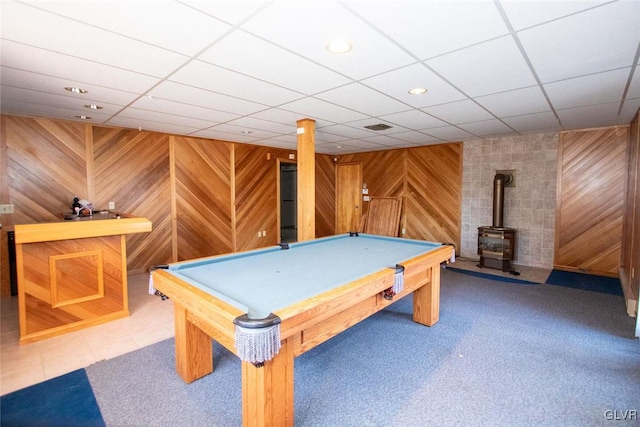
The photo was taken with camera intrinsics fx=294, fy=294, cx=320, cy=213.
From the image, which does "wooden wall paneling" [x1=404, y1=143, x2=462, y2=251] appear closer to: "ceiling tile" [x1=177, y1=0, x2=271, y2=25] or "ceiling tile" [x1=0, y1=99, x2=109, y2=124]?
"ceiling tile" [x1=177, y1=0, x2=271, y2=25]

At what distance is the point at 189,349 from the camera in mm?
2129

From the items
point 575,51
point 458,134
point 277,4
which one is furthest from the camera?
point 458,134

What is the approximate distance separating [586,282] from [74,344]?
641 cm

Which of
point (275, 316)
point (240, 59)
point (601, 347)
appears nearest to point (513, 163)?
point (601, 347)

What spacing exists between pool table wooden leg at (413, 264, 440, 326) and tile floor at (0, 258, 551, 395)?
2.52 meters

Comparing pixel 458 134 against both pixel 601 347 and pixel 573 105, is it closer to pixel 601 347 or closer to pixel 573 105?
pixel 573 105

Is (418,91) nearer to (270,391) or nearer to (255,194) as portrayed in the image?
(270,391)

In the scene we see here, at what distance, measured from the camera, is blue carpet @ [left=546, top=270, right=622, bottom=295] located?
4.07 metres

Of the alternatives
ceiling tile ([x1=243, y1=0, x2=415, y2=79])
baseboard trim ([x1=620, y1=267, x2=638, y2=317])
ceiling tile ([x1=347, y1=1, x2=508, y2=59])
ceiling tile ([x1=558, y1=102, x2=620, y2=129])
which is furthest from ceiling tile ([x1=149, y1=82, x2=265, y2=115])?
baseboard trim ([x1=620, y1=267, x2=638, y2=317])

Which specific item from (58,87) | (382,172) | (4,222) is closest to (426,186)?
(382,172)

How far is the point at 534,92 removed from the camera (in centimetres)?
294

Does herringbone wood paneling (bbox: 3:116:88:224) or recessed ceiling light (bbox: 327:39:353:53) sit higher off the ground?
recessed ceiling light (bbox: 327:39:353:53)

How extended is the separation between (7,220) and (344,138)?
508cm

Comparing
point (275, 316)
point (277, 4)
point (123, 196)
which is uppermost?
point (277, 4)
